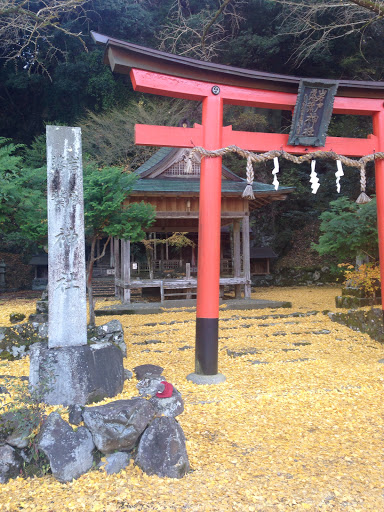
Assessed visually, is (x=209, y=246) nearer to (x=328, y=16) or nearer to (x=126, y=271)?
(x=126, y=271)

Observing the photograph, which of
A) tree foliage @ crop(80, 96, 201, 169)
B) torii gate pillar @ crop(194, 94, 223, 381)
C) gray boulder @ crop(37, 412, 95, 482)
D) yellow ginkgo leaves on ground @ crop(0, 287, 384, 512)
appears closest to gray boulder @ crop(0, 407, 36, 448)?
gray boulder @ crop(37, 412, 95, 482)

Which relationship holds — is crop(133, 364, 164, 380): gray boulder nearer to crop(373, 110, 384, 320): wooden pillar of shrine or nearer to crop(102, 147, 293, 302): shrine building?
crop(373, 110, 384, 320): wooden pillar of shrine

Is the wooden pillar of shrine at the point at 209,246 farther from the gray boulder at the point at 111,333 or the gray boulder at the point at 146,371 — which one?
the gray boulder at the point at 111,333

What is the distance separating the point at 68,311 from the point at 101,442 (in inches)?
65.5

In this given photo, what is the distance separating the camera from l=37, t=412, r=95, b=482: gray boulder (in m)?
3.39

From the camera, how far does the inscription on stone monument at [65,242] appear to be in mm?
4695

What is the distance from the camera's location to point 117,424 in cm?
366

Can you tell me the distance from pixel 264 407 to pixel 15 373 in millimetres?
3568

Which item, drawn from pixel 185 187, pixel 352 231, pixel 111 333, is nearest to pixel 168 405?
pixel 111 333

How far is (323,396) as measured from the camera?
16.8ft

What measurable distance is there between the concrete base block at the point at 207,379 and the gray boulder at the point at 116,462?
207cm

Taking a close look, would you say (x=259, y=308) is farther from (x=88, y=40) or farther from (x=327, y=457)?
(x=88, y=40)

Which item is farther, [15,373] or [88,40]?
[88,40]

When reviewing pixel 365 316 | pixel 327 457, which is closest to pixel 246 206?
pixel 365 316
